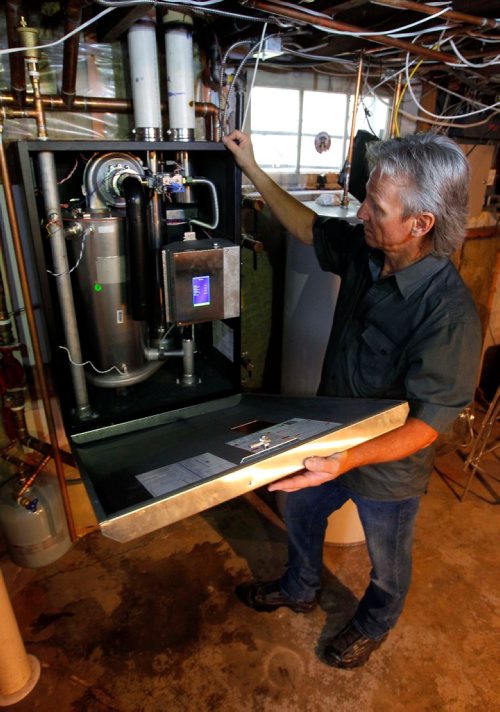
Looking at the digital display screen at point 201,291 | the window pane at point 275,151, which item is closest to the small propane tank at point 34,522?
the digital display screen at point 201,291

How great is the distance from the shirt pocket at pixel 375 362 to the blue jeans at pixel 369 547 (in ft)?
1.18

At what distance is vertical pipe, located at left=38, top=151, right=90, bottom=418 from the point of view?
110 cm

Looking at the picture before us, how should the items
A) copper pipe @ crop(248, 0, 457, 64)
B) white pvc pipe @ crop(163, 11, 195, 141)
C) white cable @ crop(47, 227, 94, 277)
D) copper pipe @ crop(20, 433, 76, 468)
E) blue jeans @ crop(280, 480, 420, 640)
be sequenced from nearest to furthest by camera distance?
copper pipe @ crop(248, 0, 457, 64) < white cable @ crop(47, 227, 94, 277) < white pvc pipe @ crop(163, 11, 195, 141) < blue jeans @ crop(280, 480, 420, 640) < copper pipe @ crop(20, 433, 76, 468)

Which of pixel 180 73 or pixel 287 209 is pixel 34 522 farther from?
pixel 180 73

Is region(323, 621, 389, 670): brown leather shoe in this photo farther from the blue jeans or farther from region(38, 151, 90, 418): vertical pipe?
region(38, 151, 90, 418): vertical pipe

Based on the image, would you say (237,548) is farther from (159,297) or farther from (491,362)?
(491,362)

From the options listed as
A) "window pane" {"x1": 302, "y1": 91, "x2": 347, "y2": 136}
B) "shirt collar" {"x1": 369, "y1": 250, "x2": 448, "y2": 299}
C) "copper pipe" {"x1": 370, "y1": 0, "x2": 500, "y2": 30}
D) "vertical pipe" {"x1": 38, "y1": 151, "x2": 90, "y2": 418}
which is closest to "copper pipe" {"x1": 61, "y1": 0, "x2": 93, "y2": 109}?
"vertical pipe" {"x1": 38, "y1": 151, "x2": 90, "y2": 418}

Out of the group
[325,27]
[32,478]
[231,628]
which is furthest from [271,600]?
[325,27]

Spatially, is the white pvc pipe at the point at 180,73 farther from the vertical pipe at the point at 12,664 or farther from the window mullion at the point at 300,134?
the vertical pipe at the point at 12,664

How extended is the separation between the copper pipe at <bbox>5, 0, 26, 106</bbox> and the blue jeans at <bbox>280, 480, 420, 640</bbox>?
4.79 ft

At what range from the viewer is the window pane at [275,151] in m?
2.05

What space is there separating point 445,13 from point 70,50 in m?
0.98

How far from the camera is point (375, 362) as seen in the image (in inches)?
50.3

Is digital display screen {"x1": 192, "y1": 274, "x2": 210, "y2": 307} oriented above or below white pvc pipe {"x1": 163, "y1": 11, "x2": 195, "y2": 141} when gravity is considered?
below
